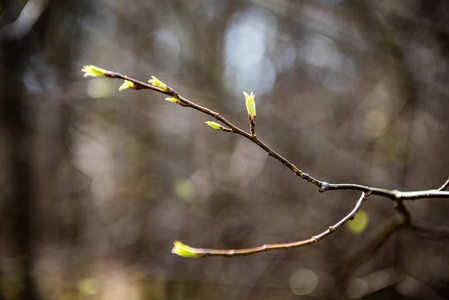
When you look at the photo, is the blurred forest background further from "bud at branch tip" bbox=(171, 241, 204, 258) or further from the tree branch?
"bud at branch tip" bbox=(171, 241, 204, 258)

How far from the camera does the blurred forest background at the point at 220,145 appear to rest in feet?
7.23

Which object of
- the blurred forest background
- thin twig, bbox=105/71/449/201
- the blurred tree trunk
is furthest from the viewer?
the blurred forest background

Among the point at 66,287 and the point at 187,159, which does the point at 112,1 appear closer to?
the point at 187,159

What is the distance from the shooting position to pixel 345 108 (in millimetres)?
2963

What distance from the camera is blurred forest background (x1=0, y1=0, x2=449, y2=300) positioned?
220cm

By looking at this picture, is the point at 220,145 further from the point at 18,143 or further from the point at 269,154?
the point at 269,154

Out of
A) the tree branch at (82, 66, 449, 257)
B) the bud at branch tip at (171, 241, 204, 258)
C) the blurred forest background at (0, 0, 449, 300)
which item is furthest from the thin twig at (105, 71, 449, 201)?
the blurred forest background at (0, 0, 449, 300)

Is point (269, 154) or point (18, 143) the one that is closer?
point (269, 154)

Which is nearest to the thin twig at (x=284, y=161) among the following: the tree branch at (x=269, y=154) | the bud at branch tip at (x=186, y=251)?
the tree branch at (x=269, y=154)

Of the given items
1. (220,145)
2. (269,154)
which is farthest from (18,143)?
(220,145)

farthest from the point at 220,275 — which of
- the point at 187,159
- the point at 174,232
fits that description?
the point at 187,159

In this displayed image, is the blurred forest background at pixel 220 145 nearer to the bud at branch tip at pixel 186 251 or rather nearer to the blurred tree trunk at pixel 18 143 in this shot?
the blurred tree trunk at pixel 18 143

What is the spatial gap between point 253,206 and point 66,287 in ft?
7.86

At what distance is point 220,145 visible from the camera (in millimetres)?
3871
